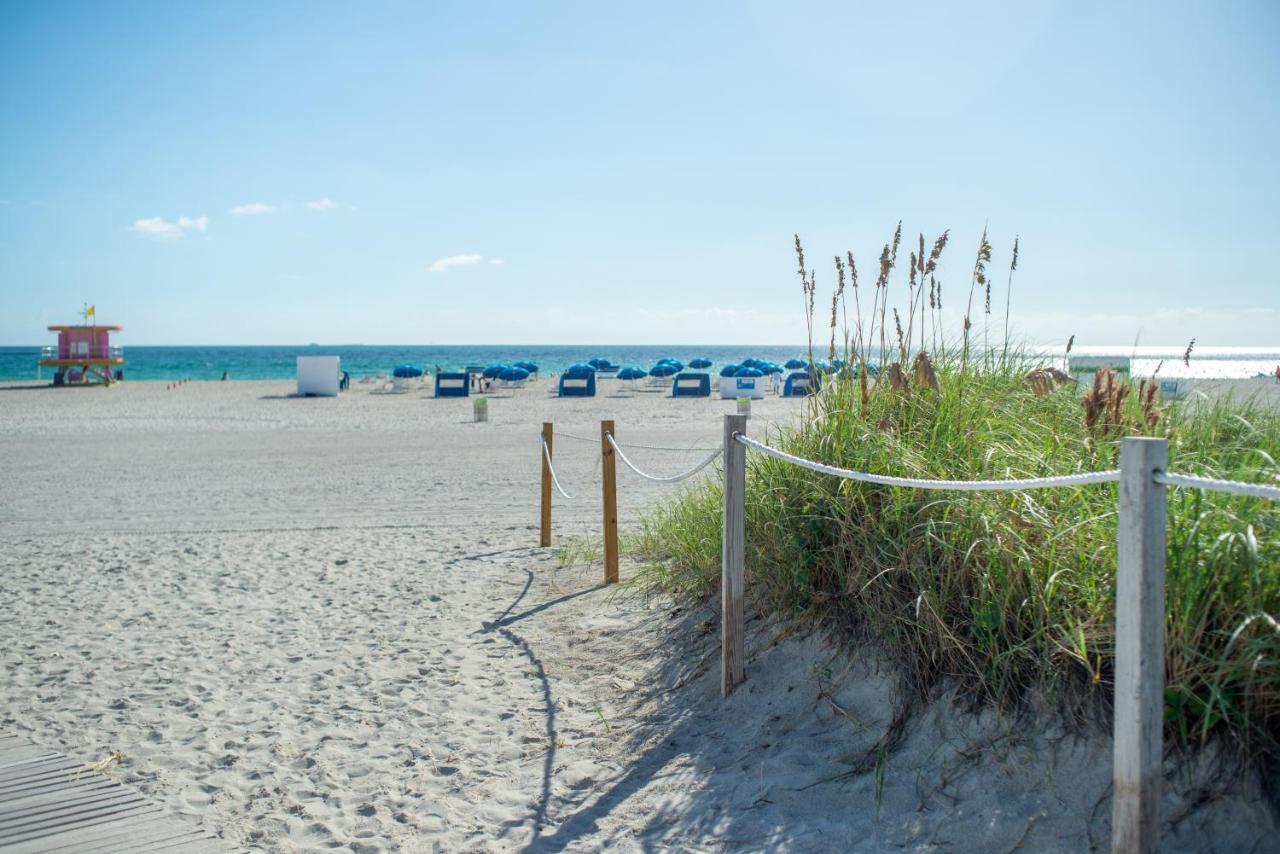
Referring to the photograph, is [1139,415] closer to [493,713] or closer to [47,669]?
[493,713]

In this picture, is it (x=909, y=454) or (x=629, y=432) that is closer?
(x=909, y=454)

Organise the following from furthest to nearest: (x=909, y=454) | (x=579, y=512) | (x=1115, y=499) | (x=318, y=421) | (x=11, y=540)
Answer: (x=318, y=421), (x=579, y=512), (x=11, y=540), (x=909, y=454), (x=1115, y=499)

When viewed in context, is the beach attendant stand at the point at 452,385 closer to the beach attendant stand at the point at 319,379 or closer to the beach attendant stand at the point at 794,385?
the beach attendant stand at the point at 319,379

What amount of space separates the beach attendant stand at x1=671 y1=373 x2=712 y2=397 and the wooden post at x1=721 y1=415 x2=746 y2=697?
1038 inches

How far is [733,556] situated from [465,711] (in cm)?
153

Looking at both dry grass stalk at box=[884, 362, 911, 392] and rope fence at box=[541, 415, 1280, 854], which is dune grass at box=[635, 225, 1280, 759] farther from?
rope fence at box=[541, 415, 1280, 854]

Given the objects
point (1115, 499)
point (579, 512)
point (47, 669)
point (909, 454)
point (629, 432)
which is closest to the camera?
point (1115, 499)

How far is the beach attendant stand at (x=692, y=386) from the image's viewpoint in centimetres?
3041

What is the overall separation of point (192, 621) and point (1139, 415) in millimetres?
5580

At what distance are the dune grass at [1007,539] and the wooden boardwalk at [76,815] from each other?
2.63 meters

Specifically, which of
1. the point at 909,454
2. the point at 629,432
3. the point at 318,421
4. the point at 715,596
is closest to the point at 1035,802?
the point at 909,454

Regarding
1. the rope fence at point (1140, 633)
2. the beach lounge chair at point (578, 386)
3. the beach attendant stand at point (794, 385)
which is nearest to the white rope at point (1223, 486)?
the rope fence at point (1140, 633)

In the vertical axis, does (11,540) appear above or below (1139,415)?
below

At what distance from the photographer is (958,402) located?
423 centimetres
